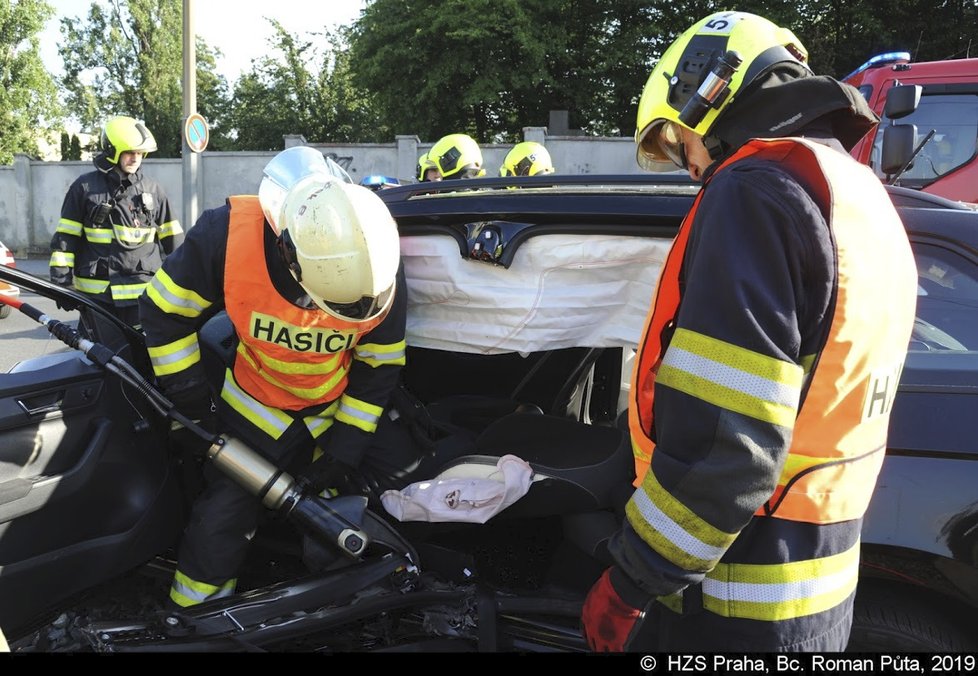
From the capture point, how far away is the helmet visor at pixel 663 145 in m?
1.55

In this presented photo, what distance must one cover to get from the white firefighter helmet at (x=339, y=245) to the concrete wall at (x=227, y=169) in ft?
43.0

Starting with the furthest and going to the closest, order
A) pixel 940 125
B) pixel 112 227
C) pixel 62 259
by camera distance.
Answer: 1. pixel 940 125
2. pixel 112 227
3. pixel 62 259

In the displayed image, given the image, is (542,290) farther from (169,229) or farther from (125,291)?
(169,229)

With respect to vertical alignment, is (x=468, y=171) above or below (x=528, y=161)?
below

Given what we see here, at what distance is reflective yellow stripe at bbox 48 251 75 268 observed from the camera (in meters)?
4.77

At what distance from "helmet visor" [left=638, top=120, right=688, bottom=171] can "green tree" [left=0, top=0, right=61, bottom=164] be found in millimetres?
28850

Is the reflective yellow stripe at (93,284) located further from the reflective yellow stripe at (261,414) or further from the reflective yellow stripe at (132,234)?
the reflective yellow stripe at (261,414)

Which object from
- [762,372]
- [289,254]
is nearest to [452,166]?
[289,254]

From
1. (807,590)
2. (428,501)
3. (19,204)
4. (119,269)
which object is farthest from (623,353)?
(19,204)

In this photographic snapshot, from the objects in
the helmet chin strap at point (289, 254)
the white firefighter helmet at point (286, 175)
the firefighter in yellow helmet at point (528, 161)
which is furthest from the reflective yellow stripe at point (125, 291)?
the firefighter in yellow helmet at point (528, 161)

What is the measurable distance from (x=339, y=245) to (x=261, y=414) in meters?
0.69

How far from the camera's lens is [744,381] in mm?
1146

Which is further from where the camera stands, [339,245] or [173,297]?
[173,297]

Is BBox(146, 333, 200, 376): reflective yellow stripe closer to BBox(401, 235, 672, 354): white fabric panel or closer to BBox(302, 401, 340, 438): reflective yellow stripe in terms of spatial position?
BBox(302, 401, 340, 438): reflective yellow stripe
